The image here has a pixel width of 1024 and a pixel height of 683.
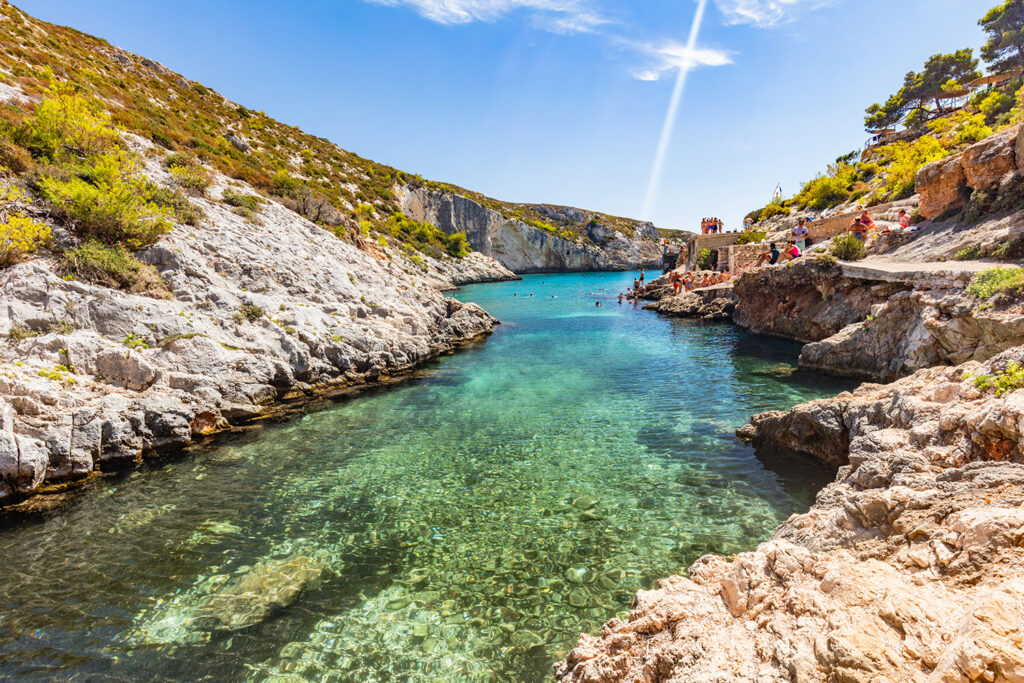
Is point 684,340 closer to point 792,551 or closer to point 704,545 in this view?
point 704,545

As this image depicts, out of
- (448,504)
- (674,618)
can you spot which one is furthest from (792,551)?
(448,504)

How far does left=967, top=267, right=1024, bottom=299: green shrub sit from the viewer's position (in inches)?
352

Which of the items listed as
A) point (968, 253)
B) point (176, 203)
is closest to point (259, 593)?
point (176, 203)

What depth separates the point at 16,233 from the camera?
10617mm

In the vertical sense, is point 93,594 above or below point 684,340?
below

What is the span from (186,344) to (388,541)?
9.13 meters

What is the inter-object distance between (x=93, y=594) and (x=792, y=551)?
838 cm

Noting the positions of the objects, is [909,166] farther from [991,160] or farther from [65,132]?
[65,132]

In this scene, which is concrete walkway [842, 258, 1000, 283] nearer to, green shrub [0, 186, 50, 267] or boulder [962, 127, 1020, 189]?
boulder [962, 127, 1020, 189]

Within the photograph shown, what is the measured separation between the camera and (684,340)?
2372 centimetres

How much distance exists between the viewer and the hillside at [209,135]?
20750 mm

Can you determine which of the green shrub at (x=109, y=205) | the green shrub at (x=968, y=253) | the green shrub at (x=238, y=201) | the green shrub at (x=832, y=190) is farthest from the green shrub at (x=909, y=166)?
the green shrub at (x=109, y=205)

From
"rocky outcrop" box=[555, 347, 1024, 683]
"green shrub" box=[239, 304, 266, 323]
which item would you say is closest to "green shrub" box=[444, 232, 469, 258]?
"green shrub" box=[239, 304, 266, 323]

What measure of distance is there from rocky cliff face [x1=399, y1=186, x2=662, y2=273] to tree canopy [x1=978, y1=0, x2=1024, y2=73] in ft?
221
